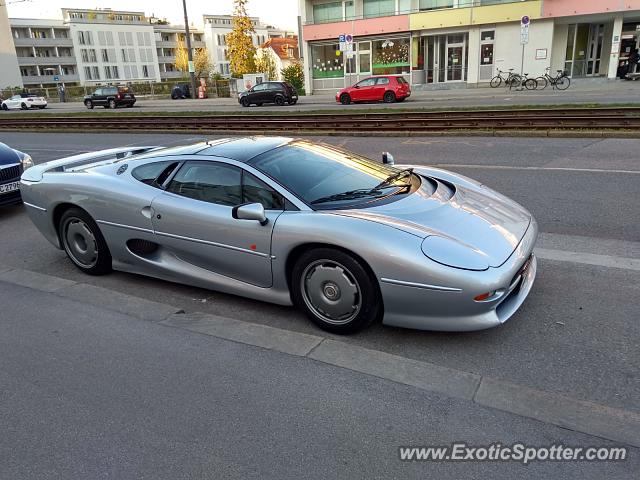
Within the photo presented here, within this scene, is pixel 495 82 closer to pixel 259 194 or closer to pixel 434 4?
pixel 434 4

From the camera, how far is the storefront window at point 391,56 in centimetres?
3472

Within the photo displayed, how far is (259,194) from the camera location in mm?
3910

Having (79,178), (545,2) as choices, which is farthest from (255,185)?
(545,2)

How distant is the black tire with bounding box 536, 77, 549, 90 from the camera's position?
28.6m

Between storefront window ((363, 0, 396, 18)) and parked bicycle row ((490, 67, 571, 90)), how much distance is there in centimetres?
861

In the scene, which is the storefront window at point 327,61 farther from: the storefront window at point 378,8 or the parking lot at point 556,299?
the parking lot at point 556,299

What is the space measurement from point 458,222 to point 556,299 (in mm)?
1096

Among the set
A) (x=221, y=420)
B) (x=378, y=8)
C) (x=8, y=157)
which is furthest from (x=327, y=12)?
Answer: (x=221, y=420)

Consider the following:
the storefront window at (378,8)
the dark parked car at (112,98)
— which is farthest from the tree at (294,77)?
the dark parked car at (112,98)

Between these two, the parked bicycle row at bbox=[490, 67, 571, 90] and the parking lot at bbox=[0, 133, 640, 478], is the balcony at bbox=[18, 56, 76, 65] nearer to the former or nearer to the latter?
the parked bicycle row at bbox=[490, 67, 571, 90]

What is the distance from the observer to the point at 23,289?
4.77m

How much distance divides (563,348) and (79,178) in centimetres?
429

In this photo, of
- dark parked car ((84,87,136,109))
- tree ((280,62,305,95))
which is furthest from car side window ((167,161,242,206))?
tree ((280,62,305,95))

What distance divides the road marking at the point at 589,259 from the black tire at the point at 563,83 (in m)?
25.8
